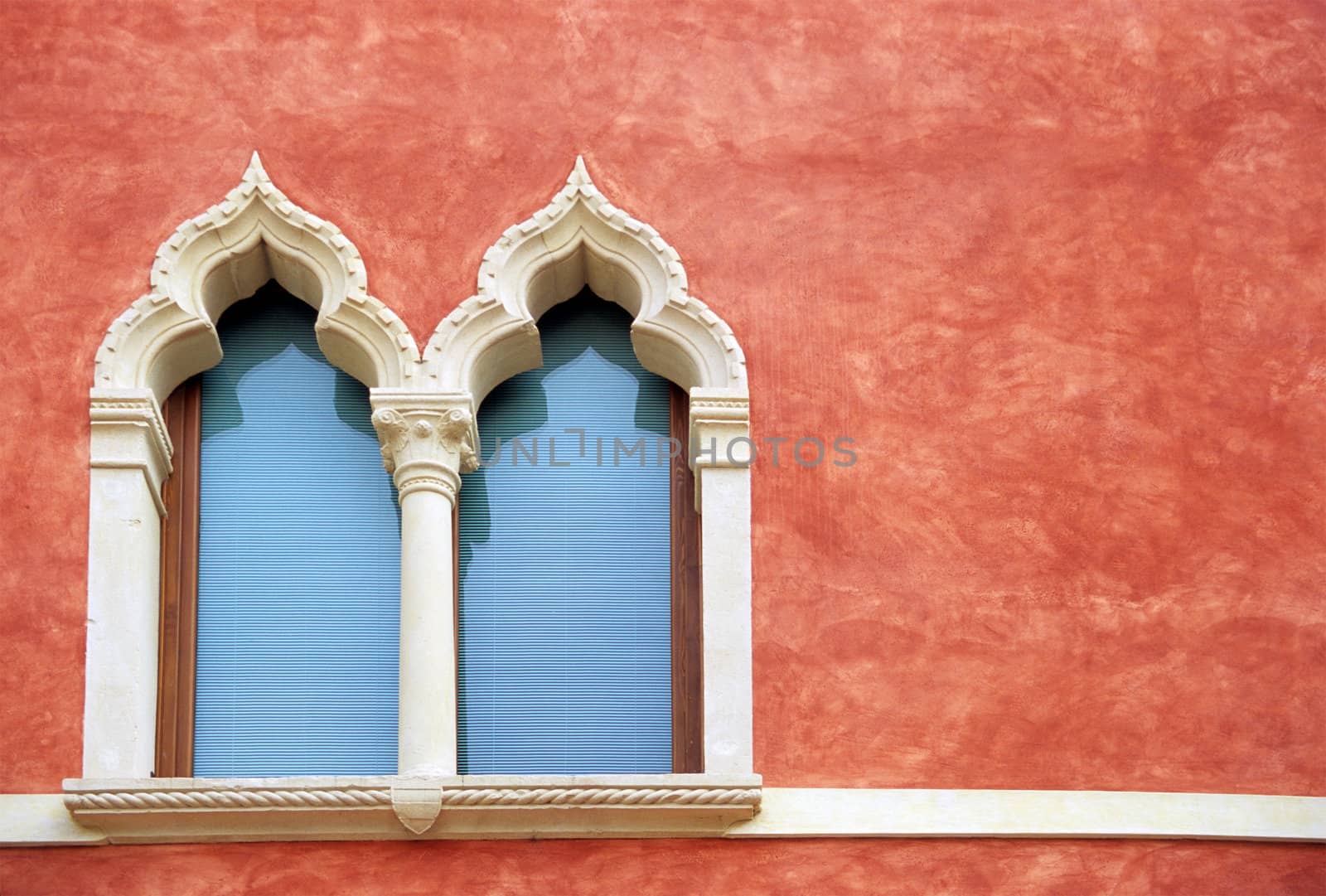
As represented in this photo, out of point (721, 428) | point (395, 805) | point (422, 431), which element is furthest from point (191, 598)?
point (721, 428)

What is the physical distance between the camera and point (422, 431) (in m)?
10.7

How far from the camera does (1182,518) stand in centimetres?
1085

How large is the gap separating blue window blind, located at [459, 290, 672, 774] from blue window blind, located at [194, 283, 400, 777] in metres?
0.31

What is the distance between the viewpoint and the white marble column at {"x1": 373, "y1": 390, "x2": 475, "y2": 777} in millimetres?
10391

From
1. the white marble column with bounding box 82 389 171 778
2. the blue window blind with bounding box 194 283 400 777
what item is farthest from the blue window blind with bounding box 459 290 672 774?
the white marble column with bounding box 82 389 171 778

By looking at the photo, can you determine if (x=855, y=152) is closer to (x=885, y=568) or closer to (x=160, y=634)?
(x=885, y=568)

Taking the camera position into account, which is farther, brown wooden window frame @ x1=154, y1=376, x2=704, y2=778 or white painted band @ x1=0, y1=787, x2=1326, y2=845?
brown wooden window frame @ x1=154, y1=376, x2=704, y2=778

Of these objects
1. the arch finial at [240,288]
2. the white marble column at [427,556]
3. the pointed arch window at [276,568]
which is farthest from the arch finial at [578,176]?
the pointed arch window at [276,568]

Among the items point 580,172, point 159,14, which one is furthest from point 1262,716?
point 159,14

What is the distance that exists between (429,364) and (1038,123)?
2.35 m

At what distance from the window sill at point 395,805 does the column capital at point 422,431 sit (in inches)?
43.1

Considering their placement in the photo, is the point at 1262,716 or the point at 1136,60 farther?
the point at 1136,60

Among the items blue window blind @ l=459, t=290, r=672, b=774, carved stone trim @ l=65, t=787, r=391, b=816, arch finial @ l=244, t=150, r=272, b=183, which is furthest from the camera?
arch finial @ l=244, t=150, r=272, b=183

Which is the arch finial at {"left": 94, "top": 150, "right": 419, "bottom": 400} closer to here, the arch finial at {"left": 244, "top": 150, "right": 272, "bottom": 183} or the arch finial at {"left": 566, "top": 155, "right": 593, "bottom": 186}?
the arch finial at {"left": 244, "top": 150, "right": 272, "bottom": 183}
